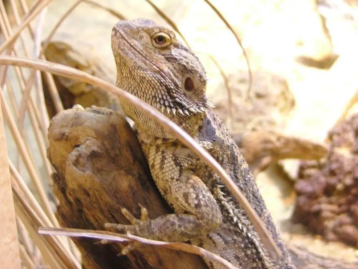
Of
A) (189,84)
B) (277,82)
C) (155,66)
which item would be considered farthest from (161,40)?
(277,82)

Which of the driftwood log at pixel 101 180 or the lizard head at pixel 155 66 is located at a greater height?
the lizard head at pixel 155 66

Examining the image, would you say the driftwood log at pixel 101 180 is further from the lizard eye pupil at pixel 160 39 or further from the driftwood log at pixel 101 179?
the lizard eye pupil at pixel 160 39

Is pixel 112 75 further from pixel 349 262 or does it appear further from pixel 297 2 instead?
pixel 349 262

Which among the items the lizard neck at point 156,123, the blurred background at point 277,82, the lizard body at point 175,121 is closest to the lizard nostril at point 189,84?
the lizard body at point 175,121

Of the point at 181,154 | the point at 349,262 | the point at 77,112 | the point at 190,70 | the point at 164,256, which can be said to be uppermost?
the point at 190,70

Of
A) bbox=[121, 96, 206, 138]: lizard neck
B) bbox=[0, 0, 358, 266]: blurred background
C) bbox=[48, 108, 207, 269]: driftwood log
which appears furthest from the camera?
bbox=[0, 0, 358, 266]: blurred background

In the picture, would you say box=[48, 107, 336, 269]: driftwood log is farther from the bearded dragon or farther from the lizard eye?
the lizard eye

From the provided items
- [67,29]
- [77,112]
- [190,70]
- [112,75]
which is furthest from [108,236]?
[67,29]

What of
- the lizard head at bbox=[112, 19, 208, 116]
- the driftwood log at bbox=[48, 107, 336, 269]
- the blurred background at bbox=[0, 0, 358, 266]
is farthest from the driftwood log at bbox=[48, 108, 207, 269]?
the blurred background at bbox=[0, 0, 358, 266]
